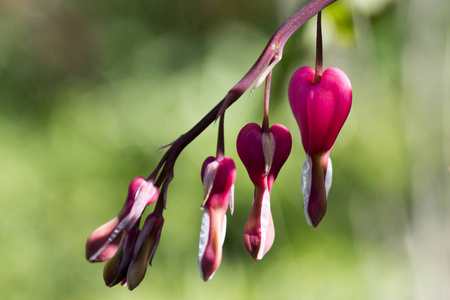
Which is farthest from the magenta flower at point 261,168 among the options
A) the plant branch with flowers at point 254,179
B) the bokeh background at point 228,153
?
the bokeh background at point 228,153

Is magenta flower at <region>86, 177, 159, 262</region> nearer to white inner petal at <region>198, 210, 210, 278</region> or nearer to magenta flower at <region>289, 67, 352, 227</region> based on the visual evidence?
white inner petal at <region>198, 210, 210, 278</region>

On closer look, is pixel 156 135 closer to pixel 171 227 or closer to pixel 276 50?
pixel 171 227

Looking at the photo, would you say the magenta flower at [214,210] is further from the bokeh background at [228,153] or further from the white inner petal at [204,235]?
the bokeh background at [228,153]

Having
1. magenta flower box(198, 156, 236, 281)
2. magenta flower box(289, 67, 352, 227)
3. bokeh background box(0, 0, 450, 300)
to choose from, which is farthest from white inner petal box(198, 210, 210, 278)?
bokeh background box(0, 0, 450, 300)

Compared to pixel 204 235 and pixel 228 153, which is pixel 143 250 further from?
pixel 228 153

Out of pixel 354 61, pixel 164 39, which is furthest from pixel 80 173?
pixel 354 61
